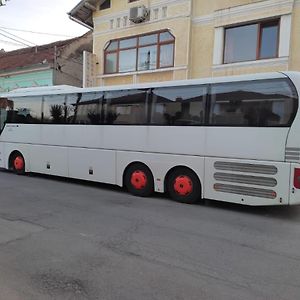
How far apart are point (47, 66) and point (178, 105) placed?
53.0 feet

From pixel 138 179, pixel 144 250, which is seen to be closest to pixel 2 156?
pixel 138 179

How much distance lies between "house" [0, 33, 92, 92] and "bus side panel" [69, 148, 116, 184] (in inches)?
514

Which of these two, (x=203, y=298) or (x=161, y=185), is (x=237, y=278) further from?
(x=161, y=185)

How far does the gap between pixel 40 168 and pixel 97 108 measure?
3.43m

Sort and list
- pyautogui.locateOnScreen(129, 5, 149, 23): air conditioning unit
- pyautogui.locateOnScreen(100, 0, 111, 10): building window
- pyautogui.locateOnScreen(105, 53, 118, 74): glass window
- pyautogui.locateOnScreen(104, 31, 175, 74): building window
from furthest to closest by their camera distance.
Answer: pyautogui.locateOnScreen(100, 0, 111, 10): building window
pyautogui.locateOnScreen(105, 53, 118, 74): glass window
pyautogui.locateOnScreen(129, 5, 149, 23): air conditioning unit
pyautogui.locateOnScreen(104, 31, 175, 74): building window

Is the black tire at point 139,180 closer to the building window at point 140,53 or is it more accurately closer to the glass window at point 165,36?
the building window at point 140,53

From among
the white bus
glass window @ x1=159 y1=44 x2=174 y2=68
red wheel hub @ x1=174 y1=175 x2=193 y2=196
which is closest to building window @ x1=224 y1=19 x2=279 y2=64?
glass window @ x1=159 y1=44 x2=174 y2=68

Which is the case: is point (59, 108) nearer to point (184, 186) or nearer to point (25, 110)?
point (25, 110)

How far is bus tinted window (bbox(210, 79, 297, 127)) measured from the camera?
23.9 ft

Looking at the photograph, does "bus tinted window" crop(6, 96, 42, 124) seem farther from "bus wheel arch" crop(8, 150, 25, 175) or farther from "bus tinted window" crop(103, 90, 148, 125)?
"bus tinted window" crop(103, 90, 148, 125)

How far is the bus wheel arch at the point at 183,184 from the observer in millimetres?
8586

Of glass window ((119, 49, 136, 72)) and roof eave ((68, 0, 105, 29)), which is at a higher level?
roof eave ((68, 0, 105, 29))

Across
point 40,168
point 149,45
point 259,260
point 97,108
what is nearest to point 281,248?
point 259,260

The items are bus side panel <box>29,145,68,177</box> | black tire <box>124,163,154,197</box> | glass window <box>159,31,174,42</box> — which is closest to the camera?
black tire <box>124,163,154,197</box>
